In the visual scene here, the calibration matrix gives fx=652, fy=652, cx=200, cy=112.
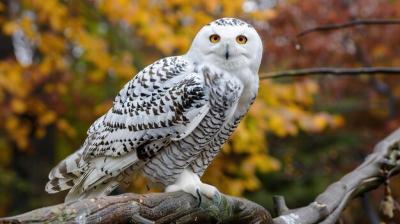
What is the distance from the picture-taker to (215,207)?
1.88m

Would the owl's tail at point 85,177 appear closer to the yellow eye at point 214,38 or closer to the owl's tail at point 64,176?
the owl's tail at point 64,176

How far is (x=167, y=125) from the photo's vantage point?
1.99m

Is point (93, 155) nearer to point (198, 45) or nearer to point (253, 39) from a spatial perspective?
point (198, 45)

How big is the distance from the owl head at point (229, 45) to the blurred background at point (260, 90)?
2.40 metres

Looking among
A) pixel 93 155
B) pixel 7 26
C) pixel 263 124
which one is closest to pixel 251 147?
pixel 263 124

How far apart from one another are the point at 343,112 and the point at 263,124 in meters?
3.03

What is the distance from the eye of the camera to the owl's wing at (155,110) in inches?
76.2

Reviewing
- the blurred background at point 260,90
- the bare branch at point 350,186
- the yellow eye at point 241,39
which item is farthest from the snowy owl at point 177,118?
the blurred background at point 260,90

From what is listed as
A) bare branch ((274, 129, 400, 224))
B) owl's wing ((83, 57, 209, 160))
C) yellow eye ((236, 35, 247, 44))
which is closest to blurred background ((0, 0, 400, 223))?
bare branch ((274, 129, 400, 224))

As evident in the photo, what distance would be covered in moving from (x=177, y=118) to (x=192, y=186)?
210mm

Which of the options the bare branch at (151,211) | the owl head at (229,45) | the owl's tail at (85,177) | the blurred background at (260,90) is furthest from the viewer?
the blurred background at (260,90)

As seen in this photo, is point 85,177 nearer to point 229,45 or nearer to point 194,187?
point 194,187

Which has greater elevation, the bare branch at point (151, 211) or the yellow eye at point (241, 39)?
the yellow eye at point (241, 39)

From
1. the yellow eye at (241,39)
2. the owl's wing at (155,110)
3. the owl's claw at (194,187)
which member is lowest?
the owl's claw at (194,187)
